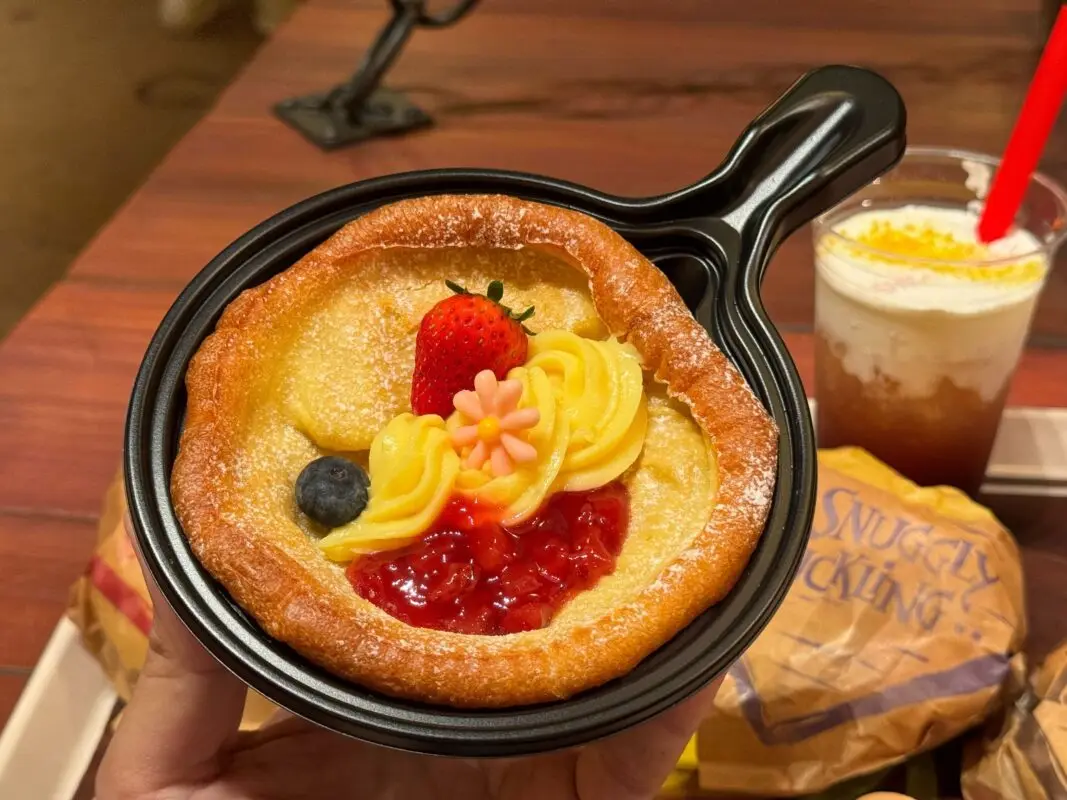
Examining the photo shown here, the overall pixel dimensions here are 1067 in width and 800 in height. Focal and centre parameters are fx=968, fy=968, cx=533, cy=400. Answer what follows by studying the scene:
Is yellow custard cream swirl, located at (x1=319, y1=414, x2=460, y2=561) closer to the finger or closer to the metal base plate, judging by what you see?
the finger

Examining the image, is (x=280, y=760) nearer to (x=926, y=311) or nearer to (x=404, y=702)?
(x=404, y=702)

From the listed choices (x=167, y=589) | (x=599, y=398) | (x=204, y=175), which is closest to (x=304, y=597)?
(x=167, y=589)

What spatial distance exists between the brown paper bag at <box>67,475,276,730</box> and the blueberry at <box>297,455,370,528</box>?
0.60 m

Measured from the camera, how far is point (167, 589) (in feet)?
2.83

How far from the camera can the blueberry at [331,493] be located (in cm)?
95

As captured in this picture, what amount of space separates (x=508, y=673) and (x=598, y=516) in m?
0.21

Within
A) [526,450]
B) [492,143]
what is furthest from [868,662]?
[492,143]

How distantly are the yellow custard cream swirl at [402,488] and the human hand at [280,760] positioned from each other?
24cm

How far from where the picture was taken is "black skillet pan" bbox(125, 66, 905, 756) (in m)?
0.82

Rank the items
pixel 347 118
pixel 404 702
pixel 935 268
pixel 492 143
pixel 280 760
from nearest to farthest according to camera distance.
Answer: pixel 404 702
pixel 280 760
pixel 935 268
pixel 492 143
pixel 347 118

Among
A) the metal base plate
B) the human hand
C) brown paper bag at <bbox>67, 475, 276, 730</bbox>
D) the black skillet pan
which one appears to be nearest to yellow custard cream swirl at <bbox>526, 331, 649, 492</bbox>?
the black skillet pan

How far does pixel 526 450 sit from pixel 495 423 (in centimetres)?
4

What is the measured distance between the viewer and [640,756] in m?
1.17

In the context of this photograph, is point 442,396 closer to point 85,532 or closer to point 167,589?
point 167,589
